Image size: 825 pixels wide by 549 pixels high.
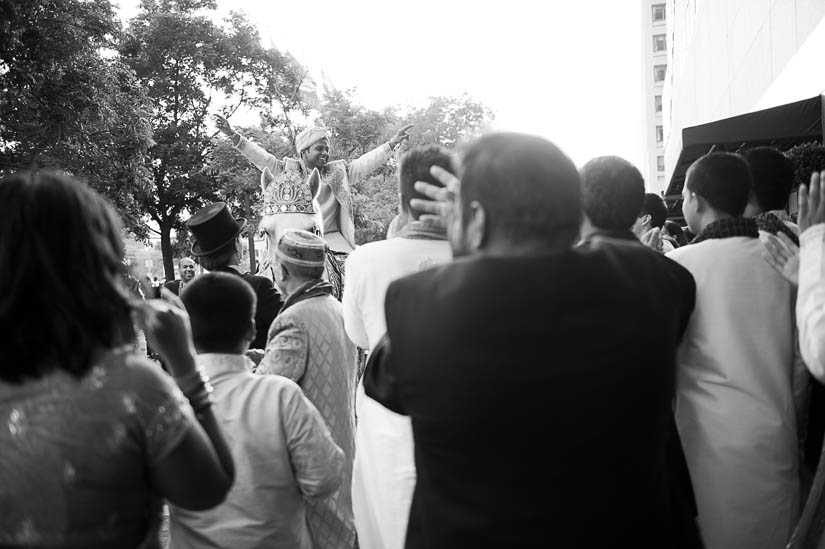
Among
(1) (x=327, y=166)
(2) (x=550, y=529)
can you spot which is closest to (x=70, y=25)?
(1) (x=327, y=166)

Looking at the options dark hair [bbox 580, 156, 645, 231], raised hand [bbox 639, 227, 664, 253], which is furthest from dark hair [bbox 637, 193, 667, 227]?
dark hair [bbox 580, 156, 645, 231]

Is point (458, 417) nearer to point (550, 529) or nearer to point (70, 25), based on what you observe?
point (550, 529)

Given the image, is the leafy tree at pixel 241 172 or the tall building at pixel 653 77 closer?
the leafy tree at pixel 241 172

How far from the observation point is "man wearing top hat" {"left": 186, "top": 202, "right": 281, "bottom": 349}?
5.32m

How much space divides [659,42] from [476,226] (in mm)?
99780

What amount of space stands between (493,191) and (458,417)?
0.52 metres

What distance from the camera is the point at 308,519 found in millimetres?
3746

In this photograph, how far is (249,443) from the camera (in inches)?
119

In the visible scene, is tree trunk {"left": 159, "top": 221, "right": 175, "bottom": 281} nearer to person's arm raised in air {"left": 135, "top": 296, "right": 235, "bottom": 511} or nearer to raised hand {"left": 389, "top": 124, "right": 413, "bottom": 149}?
raised hand {"left": 389, "top": 124, "right": 413, "bottom": 149}

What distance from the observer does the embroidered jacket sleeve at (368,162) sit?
10.2 m

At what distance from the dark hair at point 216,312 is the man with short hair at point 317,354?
2.92 feet

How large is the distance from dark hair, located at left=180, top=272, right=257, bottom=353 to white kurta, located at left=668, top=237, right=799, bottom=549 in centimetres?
177

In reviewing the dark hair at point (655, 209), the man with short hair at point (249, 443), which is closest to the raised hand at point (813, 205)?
the man with short hair at point (249, 443)

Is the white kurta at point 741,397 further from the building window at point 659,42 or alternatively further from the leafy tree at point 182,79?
the building window at point 659,42
